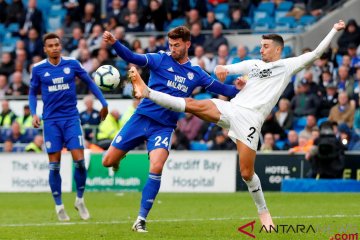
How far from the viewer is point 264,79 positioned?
12.6 metres

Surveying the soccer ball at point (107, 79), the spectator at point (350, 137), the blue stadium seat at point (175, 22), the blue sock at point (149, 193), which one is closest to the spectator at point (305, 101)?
the spectator at point (350, 137)

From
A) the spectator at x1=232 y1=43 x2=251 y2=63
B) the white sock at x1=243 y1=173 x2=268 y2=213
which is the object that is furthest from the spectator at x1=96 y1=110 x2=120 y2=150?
the white sock at x1=243 y1=173 x2=268 y2=213

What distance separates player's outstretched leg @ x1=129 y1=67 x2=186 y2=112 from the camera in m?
11.7

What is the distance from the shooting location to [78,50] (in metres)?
29.1

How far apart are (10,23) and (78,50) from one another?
4314 millimetres

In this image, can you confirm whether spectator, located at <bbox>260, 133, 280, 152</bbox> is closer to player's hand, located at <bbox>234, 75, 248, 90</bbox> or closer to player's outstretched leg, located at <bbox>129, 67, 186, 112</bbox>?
player's hand, located at <bbox>234, 75, 248, 90</bbox>

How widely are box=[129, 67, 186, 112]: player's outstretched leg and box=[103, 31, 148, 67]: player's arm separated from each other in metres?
0.67

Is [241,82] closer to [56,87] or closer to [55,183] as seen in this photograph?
[56,87]

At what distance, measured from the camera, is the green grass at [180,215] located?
1214 cm

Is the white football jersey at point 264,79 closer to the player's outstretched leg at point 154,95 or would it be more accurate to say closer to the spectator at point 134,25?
the player's outstretched leg at point 154,95

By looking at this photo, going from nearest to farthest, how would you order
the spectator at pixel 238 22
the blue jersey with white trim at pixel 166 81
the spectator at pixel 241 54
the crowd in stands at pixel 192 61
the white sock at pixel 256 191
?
the white sock at pixel 256 191 < the blue jersey with white trim at pixel 166 81 < the crowd in stands at pixel 192 61 < the spectator at pixel 241 54 < the spectator at pixel 238 22

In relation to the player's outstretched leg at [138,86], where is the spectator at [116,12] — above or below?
above

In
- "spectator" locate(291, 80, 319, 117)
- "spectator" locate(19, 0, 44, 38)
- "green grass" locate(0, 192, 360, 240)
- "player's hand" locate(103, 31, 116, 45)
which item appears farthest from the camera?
"spectator" locate(19, 0, 44, 38)

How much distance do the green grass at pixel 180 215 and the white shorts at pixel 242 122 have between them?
1144mm
